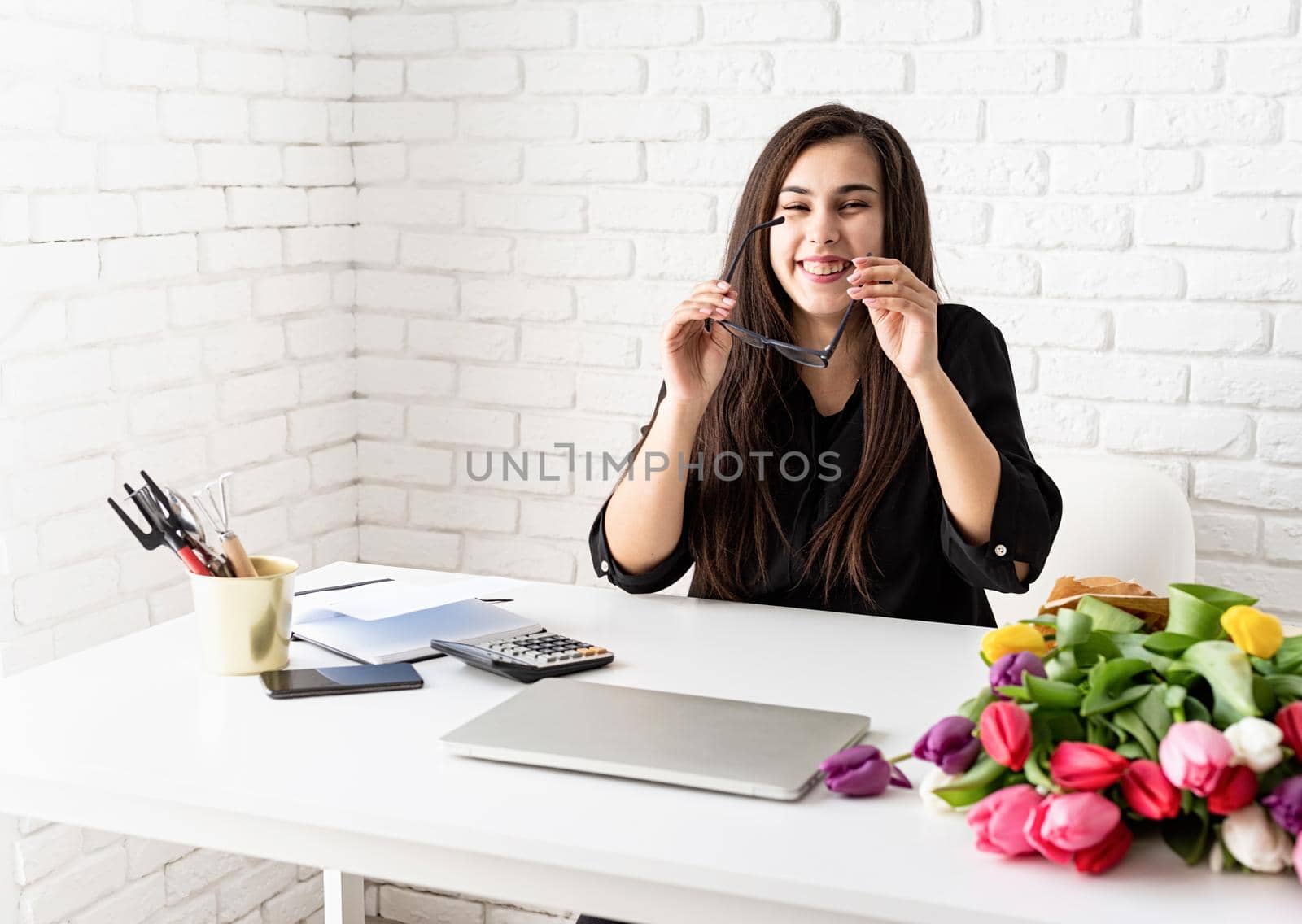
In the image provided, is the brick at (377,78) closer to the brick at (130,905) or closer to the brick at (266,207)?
the brick at (266,207)

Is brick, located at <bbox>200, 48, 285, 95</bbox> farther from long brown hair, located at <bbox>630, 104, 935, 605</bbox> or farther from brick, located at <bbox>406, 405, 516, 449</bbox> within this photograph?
long brown hair, located at <bbox>630, 104, 935, 605</bbox>

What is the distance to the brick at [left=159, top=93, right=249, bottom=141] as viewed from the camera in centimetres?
216

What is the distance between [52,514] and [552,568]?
3.10ft

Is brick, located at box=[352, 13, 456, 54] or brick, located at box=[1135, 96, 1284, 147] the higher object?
brick, located at box=[352, 13, 456, 54]

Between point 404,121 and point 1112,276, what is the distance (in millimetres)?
1318

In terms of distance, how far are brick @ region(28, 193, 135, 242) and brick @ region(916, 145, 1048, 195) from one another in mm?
1258

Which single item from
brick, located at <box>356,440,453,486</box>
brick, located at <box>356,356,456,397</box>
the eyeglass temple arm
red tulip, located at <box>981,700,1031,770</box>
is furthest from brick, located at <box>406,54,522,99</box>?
red tulip, located at <box>981,700,1031,770</box>

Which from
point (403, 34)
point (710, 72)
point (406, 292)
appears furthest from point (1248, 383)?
point (403, 34)

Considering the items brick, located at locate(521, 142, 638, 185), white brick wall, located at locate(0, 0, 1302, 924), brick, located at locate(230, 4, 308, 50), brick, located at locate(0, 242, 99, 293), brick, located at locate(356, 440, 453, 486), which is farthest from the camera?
brick, located at locate(356, 440, 453, 486)

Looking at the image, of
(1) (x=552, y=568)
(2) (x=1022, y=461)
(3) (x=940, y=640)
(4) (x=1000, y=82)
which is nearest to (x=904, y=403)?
(2) (x=1022, y=461)

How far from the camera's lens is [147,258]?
2.12 m

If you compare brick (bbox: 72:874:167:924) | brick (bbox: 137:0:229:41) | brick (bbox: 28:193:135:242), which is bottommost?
brick (bbox: 72:874:167:924)

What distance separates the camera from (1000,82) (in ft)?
7.14

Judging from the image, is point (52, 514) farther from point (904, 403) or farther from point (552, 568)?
point (904, 403)
